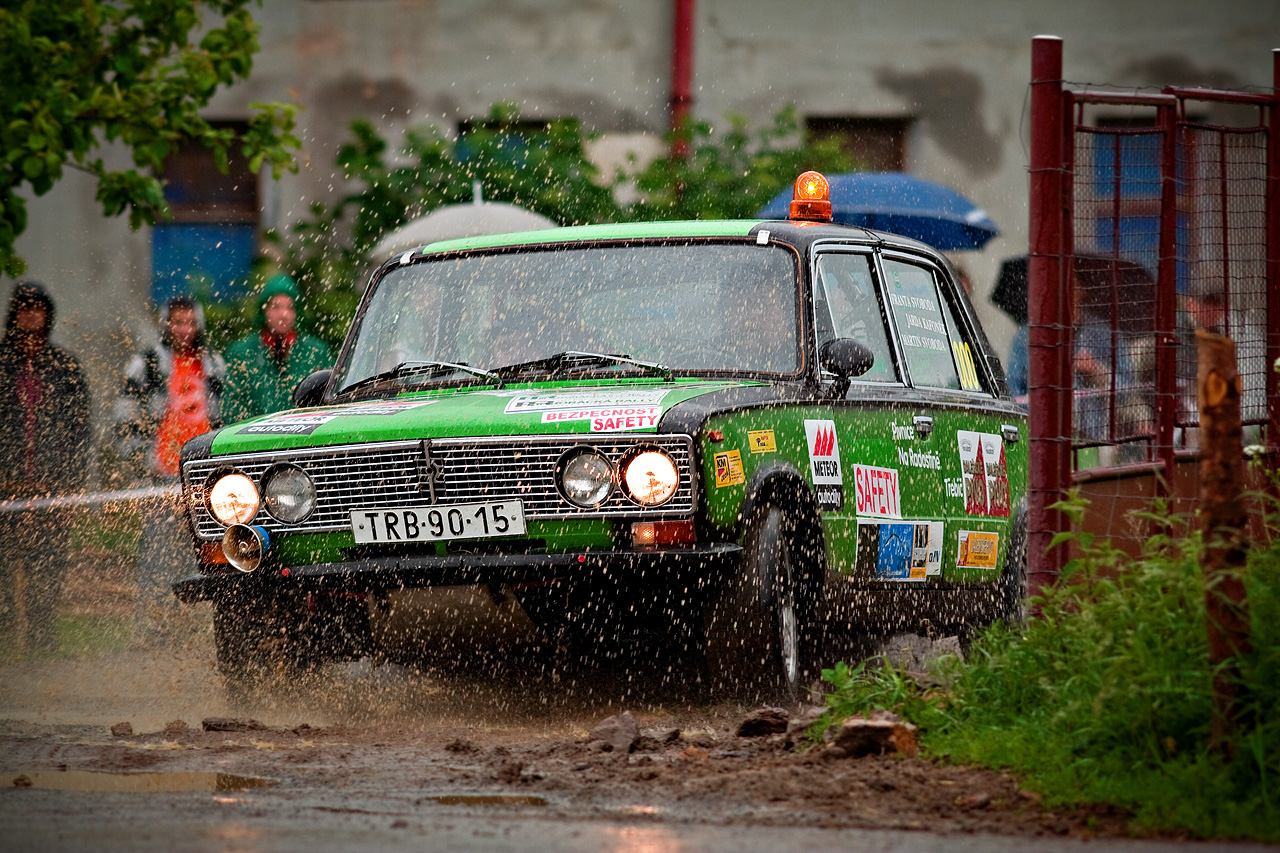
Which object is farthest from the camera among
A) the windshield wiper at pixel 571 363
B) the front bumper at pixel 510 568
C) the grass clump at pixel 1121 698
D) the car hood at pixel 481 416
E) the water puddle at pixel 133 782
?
the windshield wiper at pixel 571 363

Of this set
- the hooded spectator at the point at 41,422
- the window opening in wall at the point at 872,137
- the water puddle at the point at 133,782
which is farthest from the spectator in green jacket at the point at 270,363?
the window opening in wall at the point at 872,137

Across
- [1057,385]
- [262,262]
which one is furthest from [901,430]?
[262,262]

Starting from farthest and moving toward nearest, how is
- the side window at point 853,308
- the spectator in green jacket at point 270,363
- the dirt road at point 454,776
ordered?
the spectator in green jacket at point 270,363
the side window at point 853,308
the dirt road at point 454,776

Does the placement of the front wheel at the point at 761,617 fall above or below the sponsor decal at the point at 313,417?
below

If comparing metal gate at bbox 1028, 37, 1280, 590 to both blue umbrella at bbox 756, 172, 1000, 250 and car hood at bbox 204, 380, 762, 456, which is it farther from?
blue umbrella at bbox 756, 172, 1000, 250

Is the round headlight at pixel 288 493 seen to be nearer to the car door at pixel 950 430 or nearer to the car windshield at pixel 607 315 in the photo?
the car windshield at pixel 607 315

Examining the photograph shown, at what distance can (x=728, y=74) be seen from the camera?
19391mm

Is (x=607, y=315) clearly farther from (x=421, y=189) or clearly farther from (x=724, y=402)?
(x=421, y=189)

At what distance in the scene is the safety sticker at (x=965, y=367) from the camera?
29.9ft

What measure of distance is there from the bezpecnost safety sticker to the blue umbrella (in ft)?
21.1

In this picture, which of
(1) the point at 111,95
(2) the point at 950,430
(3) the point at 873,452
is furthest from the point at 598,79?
(3) the point at 873,452

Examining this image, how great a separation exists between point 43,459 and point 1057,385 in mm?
6325

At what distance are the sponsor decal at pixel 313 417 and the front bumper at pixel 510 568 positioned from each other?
1.79 feet

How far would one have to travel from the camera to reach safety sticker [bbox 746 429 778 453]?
7.04 m
